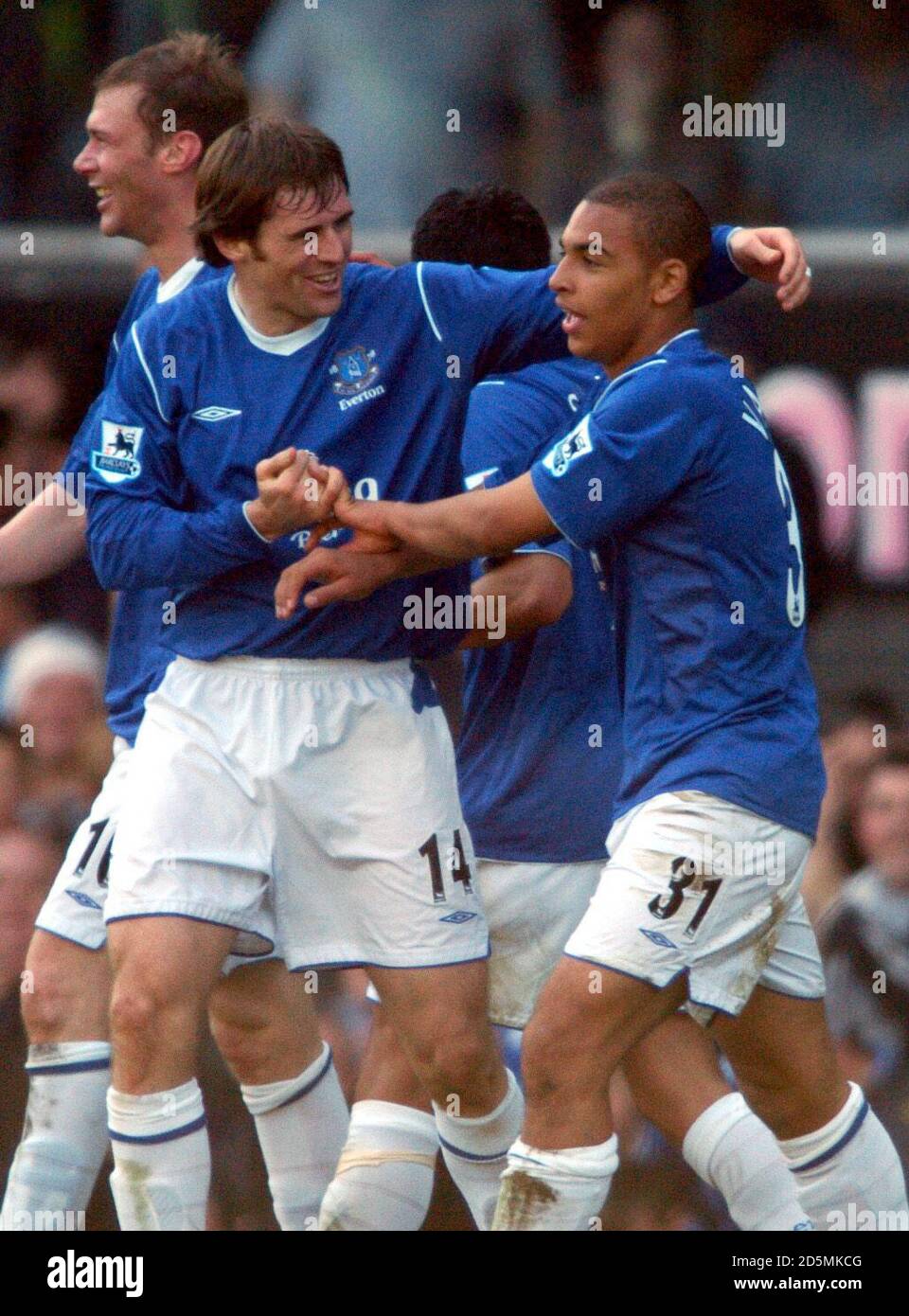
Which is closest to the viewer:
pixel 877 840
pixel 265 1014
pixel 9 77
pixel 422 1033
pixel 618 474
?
pixel 618 474

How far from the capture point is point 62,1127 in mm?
3951

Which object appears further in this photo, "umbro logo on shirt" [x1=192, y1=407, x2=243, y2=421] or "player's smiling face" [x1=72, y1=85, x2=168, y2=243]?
"player's smiling face" [x1=72, y1=85, x2=168, y2=243]

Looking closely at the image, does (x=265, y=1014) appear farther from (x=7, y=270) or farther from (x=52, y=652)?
(x=7, y=270)

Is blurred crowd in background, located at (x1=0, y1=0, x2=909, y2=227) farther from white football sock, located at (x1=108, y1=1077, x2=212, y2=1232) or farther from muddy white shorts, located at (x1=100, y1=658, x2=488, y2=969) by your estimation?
white football sock, located at (x1=108, y1=1077, x2=212, y2=1232)

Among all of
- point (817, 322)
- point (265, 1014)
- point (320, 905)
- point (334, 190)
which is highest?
point (334, 190)

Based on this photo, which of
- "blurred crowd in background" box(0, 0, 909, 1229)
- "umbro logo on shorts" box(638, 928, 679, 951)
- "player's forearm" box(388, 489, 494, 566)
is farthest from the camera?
"blurred crowd in background" box(0, 0, 909, 1229)

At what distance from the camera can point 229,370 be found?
11.7 feet

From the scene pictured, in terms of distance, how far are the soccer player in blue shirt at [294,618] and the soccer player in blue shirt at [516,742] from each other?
28 cm

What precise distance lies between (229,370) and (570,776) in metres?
1.00

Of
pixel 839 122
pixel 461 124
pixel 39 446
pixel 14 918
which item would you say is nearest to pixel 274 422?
pixel 14 918

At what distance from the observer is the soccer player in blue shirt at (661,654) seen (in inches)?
133

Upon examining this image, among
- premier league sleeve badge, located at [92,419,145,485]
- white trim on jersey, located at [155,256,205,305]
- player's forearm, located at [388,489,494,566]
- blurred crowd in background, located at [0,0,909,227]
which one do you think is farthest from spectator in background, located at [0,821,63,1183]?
player's forearm, located at [388,489,494,566]

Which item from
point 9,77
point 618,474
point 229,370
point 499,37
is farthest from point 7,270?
point 618,474

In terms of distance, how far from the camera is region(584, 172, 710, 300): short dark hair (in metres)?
3.52
